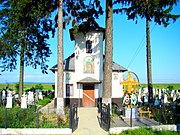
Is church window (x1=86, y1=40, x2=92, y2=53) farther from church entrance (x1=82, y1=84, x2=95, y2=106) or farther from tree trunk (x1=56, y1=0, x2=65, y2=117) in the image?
tree trunk (x1=56, y1=0, x2=65, y2=117)

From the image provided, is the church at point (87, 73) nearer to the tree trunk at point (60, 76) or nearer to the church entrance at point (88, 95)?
the church entrance at point (88, 95)

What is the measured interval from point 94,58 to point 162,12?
877 centimetres

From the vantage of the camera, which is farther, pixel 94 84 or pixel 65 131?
pixel 94 84

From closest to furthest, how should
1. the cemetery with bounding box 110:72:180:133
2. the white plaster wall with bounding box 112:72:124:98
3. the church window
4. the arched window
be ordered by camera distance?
1. the cemetery with bounding box 110:72:180:133
2. the arched window
3. the church window
4. the white plaster wall with bounding box 112:72:124:98

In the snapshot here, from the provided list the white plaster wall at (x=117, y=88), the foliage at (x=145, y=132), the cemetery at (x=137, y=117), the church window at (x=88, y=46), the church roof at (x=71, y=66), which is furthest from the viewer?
Result: the white plaster wall at (x=117, y=88)

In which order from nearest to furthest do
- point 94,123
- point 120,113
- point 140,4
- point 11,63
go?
point 94,123, point 140,4, point 120,113, point 11,63

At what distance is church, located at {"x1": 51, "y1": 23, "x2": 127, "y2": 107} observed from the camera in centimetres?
2373

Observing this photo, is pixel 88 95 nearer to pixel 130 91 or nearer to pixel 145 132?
pixel 130 91

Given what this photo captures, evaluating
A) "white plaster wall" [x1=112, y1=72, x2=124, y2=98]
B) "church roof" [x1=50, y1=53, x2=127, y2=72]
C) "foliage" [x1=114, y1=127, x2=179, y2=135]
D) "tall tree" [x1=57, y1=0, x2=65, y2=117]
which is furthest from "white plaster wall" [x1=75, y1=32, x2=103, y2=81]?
"foliage" [x1=114, y1=127, x2=179, y2=135]

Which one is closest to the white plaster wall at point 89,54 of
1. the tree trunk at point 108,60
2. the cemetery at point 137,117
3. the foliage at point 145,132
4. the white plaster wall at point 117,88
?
the white plaster wall at point 117,88

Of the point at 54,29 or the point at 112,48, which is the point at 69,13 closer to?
the point at 54,29

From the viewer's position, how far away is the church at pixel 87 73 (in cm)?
2373

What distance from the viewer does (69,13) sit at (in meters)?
19.2

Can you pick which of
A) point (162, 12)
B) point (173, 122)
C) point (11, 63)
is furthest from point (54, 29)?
point (173, 122)
